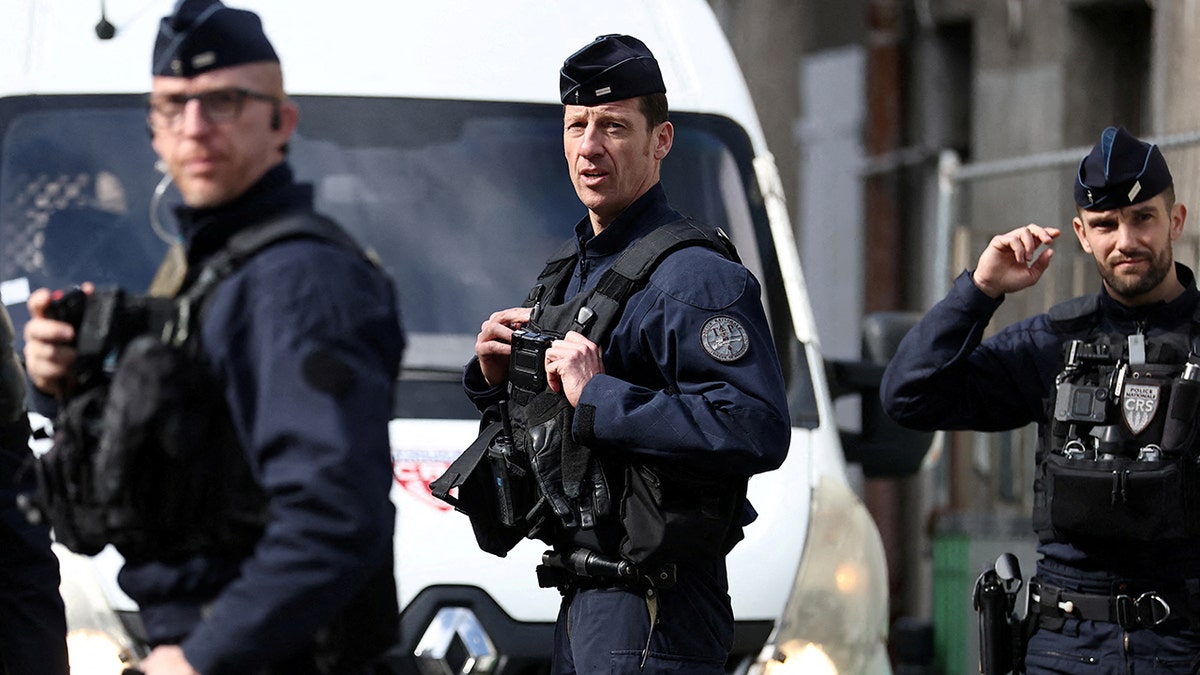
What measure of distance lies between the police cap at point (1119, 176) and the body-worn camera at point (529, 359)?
1561 mm

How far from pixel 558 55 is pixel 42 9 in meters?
1.38

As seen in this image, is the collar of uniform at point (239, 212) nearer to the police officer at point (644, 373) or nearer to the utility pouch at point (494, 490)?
the police officer at point (644, 373)

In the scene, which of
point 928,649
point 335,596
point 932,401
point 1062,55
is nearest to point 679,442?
point 335,596

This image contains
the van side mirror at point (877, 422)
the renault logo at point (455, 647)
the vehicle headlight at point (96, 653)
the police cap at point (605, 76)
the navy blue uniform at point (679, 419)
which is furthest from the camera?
the van side mirror at point (877, 422)

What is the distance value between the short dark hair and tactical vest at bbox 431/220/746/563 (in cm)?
23

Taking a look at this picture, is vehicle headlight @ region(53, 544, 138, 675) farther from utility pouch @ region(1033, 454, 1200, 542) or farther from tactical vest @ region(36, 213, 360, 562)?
utility pouch @ region(1033, 454, 1200, 542)

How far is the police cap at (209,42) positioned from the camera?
277 centimetres

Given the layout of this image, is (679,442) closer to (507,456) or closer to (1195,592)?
(507,456)

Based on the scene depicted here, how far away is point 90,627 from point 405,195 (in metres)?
1.44

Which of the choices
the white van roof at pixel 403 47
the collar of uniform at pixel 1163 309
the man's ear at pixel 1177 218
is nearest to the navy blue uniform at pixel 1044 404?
the collar of uniform at pixel 1163 309

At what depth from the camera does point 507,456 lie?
371cm

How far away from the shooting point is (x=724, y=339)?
3545 millimetres

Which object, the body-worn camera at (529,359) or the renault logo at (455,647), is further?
the renault logo at (455,647)

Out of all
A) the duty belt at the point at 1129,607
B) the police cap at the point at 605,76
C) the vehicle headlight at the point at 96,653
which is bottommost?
the duty belt at the point at 1129,607
